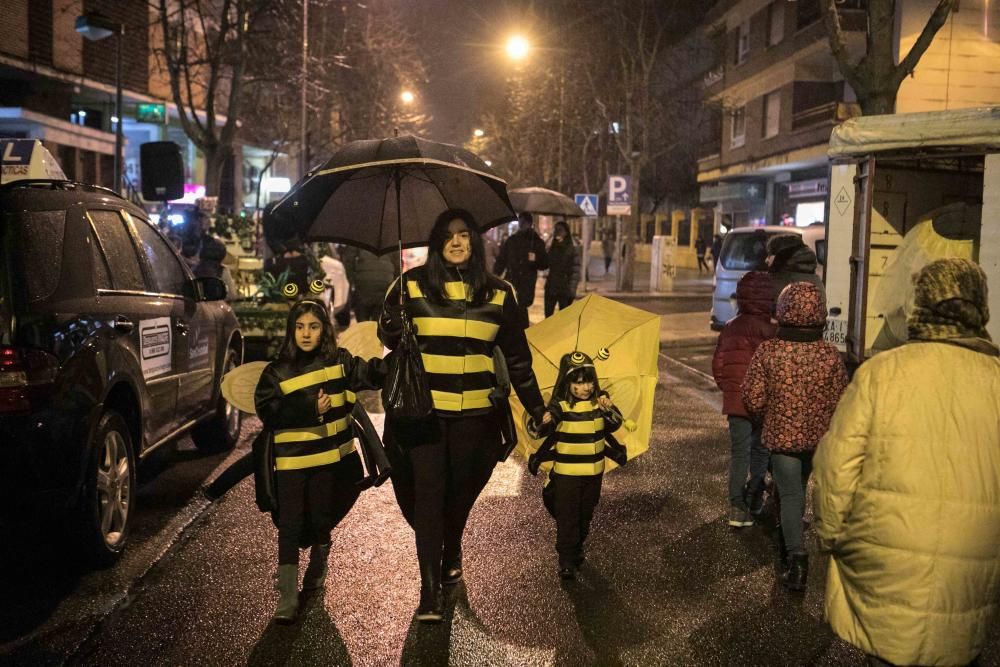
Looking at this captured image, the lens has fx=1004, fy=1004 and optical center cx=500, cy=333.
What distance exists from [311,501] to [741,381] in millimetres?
2672

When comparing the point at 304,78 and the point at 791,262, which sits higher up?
the point at 304,78

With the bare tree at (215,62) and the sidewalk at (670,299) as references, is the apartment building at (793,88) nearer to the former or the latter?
the sidewalk at (670,299)

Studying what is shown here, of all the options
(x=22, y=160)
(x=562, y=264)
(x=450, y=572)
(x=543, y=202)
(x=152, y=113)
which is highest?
(x=152, y=113)

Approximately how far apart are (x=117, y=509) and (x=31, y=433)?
89cm

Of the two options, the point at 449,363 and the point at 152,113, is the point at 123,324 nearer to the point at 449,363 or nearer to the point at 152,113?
the point at 449,363

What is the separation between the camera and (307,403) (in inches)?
175

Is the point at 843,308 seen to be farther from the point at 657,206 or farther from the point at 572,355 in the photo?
the point at 657,206

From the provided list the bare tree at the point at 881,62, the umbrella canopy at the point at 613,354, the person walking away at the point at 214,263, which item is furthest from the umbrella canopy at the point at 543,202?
the umbrella canopy at the point at 613,354

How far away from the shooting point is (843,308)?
9695 mm

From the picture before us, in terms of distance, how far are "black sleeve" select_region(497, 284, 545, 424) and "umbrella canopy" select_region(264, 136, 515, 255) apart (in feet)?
2.01

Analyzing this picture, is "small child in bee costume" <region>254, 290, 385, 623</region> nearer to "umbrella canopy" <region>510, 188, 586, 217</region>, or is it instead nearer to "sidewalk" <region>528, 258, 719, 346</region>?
"sidewalk" <region>528, 258, 719, 346</region>

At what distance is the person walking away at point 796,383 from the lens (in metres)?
4.74

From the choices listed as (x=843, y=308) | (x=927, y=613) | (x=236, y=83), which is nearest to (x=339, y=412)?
(x=927, y=613)

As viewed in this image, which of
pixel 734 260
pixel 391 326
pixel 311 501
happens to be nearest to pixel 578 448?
pixel 391 326
